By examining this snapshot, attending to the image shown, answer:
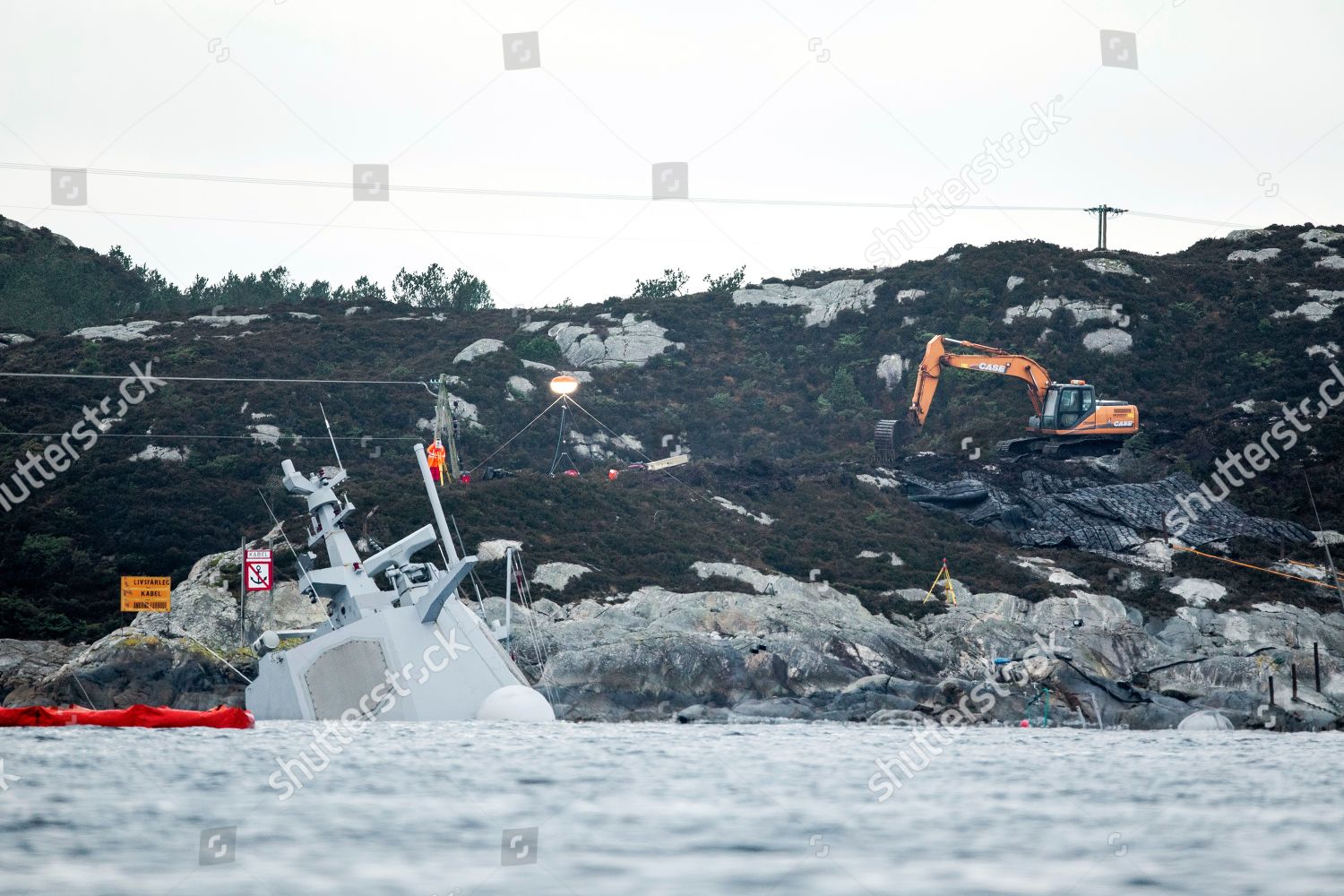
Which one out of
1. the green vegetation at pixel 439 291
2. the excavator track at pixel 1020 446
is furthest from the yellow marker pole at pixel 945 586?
the green vegetation at pixel 439 291

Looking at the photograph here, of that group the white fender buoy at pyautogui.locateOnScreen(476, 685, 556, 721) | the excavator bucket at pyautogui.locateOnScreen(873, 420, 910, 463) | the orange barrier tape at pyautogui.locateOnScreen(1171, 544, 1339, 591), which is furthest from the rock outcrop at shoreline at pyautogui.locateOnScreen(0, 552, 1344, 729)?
the excavator bucket at pyautogui.locateOnScreen(873, 420, 910, 463)

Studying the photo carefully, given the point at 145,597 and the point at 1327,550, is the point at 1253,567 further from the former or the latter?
the point at 145,597

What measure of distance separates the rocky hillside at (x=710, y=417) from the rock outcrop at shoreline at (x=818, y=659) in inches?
100.0

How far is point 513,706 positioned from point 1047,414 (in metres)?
46.2

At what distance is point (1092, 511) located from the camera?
55438 millimetres

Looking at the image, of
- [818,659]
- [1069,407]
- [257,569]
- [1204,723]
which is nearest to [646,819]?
[1204,723]

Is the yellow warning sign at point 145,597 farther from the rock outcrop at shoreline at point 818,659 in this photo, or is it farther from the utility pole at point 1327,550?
the utility pole at point 1327,550

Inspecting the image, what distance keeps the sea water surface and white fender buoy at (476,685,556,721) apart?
1.58 m

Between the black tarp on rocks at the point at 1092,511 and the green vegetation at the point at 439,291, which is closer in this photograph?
the black tarp on rocks at the point at 1092,511

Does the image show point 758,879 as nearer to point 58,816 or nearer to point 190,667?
point 58,816

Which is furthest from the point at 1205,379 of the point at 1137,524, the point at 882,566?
the point at 882,566

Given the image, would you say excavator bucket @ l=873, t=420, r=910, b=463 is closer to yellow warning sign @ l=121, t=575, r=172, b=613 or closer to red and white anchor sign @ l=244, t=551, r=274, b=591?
red and white anchor sign @ l=244, t=551, r=274, b=591

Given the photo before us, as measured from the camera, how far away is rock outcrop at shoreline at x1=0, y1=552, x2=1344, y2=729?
1283 inches

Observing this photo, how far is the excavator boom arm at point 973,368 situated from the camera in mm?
65938
